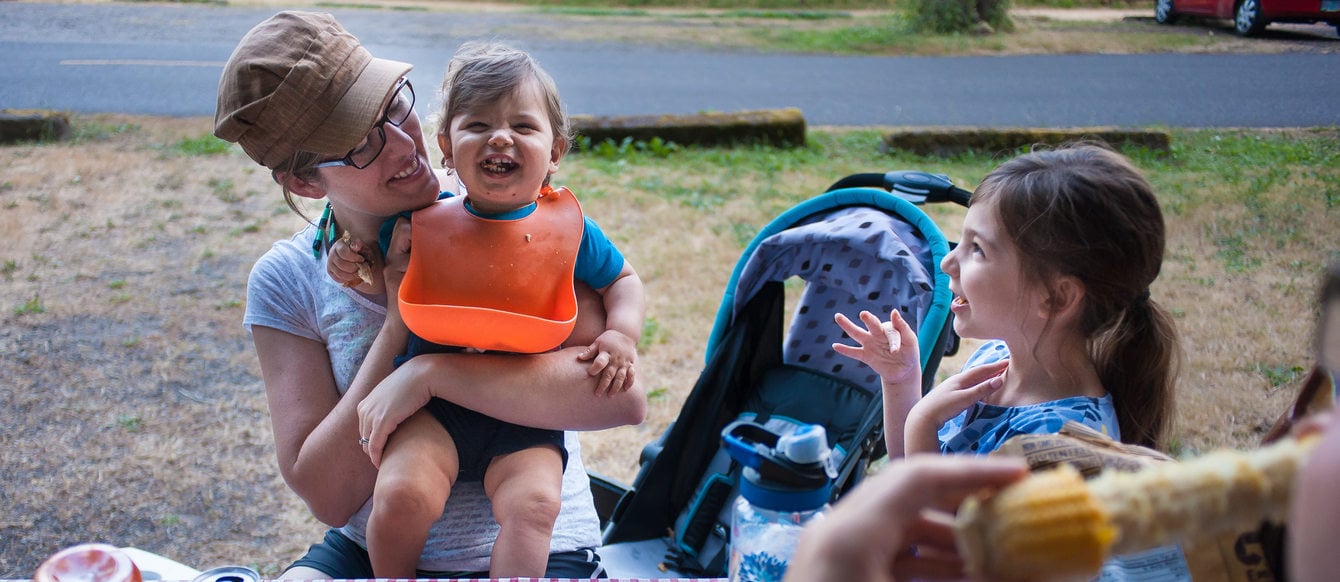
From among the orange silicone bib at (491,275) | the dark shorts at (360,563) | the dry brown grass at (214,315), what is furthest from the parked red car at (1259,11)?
the dark shorts at (360,563)

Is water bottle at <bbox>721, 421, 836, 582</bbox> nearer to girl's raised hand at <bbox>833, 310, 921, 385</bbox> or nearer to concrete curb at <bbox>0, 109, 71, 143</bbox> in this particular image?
girl's raised hand at <bbox>833, 310, 921, 385</bbox>

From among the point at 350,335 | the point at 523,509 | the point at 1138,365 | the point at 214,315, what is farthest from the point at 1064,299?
the point at 214,315

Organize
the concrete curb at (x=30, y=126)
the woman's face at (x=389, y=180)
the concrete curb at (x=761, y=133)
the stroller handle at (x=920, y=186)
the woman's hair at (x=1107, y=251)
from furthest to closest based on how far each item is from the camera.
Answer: the concrete curb at (x=30, y=126) < the concrete curb at (x=761, y=133) < the stroller handle at (x=920, y=186) < the woman's face at (x=389, y=180) < the woman's hair at (x=1107, y=251)

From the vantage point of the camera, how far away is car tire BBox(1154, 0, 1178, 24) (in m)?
6.08

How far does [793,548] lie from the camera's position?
1210mm

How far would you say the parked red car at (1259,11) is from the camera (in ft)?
11.8

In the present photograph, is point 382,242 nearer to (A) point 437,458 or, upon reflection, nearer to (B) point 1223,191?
A: (A) point 437,458

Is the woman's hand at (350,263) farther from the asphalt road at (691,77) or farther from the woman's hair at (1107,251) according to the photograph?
the asphalt road at (691,77)

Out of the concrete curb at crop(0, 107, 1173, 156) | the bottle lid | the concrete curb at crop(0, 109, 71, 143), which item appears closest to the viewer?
the bottle lid

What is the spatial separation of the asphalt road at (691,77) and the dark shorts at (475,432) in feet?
16.1

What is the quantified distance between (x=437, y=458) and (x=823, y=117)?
704cm

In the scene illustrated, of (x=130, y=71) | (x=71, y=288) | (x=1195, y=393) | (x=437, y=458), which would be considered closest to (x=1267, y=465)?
(x=437, y=458)

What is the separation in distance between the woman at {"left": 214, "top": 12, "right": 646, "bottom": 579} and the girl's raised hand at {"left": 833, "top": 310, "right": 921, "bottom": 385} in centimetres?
42

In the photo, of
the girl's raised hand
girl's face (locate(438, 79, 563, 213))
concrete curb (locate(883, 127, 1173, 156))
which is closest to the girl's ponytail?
the girl's raised hand
